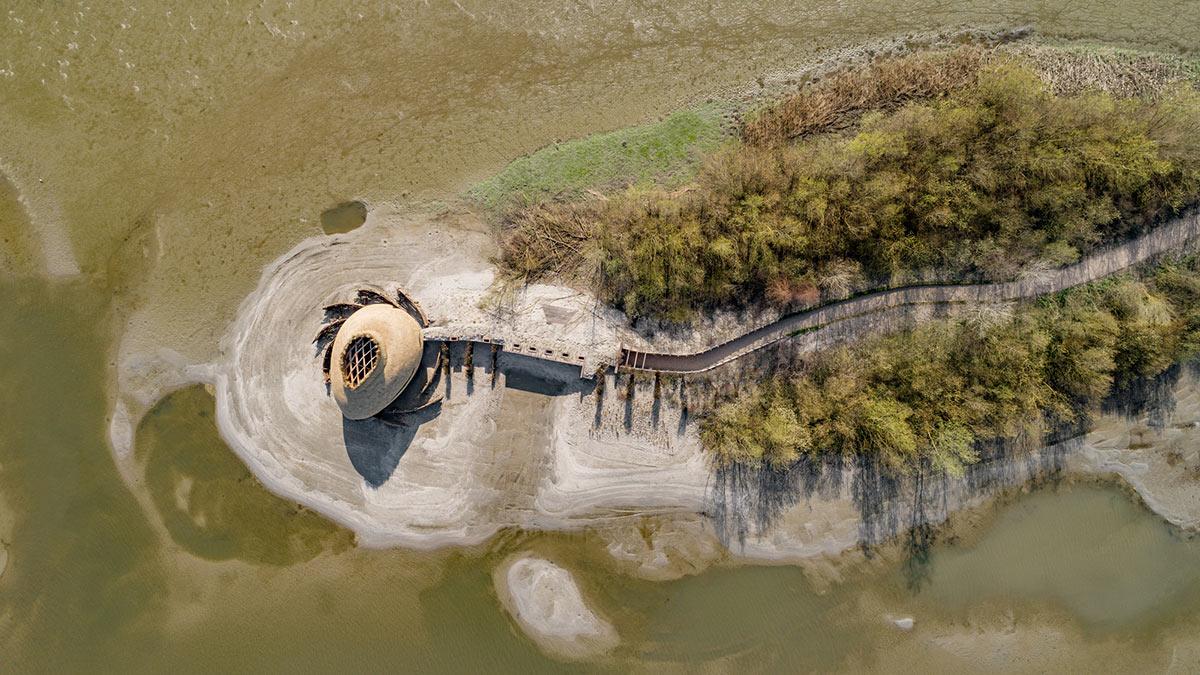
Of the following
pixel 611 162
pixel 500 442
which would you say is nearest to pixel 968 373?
pixel 611 162

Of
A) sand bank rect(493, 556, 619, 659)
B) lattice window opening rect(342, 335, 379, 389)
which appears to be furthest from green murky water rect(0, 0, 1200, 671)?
lattice window opening rect(342, 335, 379, 389)

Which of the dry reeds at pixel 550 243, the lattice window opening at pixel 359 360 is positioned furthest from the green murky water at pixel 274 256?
the lattice window opening at pixel 359 360

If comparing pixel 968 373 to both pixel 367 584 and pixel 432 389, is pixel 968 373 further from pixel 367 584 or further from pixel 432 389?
pixel 367 584

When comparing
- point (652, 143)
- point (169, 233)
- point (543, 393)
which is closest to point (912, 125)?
point (652, 143)

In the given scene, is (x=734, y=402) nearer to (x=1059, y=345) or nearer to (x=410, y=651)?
(x=1059, y=345)

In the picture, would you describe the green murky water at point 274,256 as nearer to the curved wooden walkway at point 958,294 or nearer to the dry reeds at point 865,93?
the dry reeds at point 865,93
